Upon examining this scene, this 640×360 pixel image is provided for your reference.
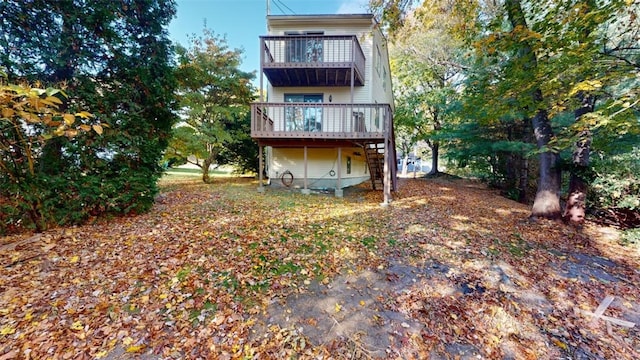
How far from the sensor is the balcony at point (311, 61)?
10.1 metres

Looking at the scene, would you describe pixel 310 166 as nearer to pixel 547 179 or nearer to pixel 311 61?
pixel 311 61

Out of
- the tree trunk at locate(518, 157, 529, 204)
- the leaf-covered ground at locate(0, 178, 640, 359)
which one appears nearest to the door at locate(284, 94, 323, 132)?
the leaf-covered ground at locate(0, 178, 640, 359)

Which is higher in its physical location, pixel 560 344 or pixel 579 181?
pixel 579 181

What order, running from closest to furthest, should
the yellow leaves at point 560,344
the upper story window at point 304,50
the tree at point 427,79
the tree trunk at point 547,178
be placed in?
the yellow leaves at point 560,344 → the tree trunk at point 547,178 → the upper story window at point 304,50 → the tree at point 427,79

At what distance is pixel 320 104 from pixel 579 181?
840cm

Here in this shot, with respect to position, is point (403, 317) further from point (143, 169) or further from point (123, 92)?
point (123, 92)

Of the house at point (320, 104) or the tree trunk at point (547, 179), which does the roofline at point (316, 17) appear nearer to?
the house at point (320, 104)

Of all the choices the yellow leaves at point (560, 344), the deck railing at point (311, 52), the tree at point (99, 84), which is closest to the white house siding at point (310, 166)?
the deck railing at point (311, 52)

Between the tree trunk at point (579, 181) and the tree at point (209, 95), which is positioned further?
the tree at point (209, 95)

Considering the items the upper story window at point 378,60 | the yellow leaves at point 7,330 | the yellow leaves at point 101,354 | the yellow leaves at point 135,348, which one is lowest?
the yellow leaves at point 135,348

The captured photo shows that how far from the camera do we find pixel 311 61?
34.9ft

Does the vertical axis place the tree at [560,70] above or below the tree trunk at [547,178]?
above

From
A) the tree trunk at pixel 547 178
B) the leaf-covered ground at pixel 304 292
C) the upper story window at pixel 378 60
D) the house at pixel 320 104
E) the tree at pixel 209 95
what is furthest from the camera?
the upper story window at pixel 378 60

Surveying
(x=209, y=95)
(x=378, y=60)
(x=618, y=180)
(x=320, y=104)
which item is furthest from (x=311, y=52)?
(x=618, y=180)
